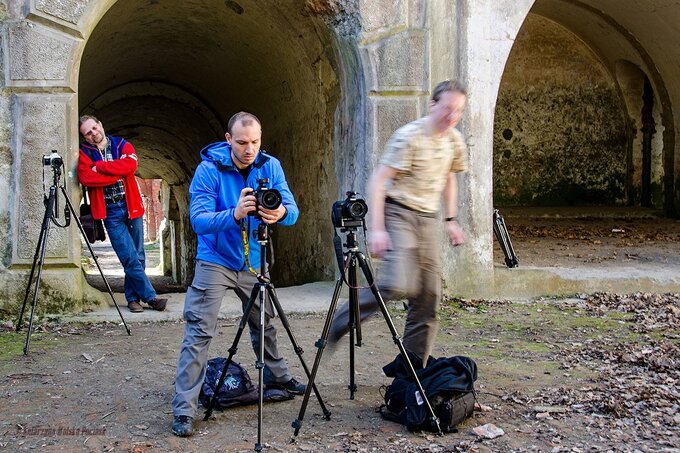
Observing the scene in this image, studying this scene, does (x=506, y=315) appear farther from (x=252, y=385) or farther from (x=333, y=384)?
(x=252, y=385)

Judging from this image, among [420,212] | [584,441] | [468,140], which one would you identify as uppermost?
[468,140]

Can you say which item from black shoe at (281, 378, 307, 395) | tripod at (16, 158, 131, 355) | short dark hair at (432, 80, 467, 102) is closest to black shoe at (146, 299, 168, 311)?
tripod at (16, 158, 131, 355)

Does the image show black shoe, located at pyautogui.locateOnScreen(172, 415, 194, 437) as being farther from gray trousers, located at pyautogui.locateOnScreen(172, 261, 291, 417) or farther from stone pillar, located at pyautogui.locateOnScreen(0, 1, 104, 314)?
stone pillar, located at pyautogui.locateOnScreen(0, 1, 104, 314)

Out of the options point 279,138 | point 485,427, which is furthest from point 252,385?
point 279,138

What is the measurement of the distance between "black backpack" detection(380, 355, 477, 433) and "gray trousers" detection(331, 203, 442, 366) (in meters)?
0.23

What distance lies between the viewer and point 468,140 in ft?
26.1

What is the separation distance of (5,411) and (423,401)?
7.84 ft

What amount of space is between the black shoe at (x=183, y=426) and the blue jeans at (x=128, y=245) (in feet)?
10.6

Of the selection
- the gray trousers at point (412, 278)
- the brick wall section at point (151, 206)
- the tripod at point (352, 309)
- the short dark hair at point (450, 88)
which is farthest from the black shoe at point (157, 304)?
the brick wall section at point (151, 206)

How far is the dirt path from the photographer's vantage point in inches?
161

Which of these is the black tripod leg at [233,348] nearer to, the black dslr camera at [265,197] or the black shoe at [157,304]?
the black dslr camera at [265,197]

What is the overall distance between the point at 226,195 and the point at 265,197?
47 centimetres

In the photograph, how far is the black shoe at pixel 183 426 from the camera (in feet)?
13.6

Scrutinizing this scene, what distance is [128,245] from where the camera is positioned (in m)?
7.21
